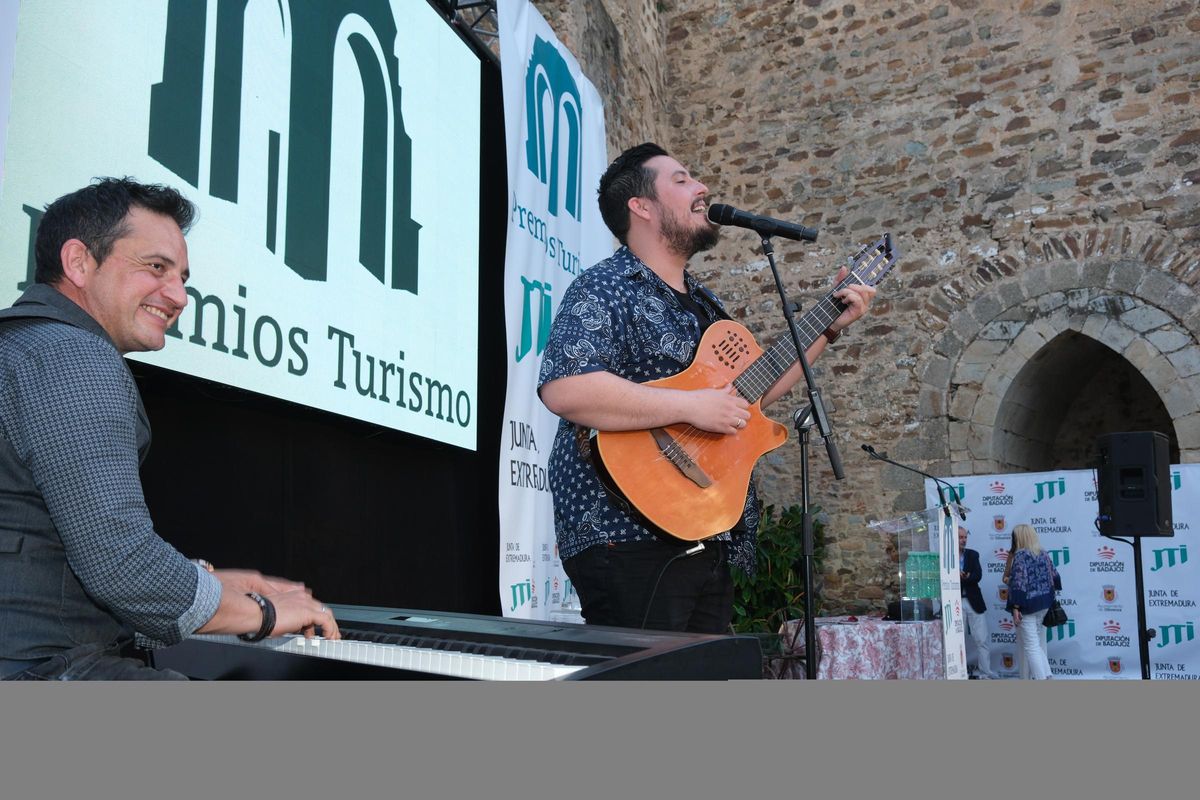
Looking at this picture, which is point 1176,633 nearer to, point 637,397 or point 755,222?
point 755,222

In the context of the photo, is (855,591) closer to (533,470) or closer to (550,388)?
(533,470)

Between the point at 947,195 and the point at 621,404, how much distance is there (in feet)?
22.7

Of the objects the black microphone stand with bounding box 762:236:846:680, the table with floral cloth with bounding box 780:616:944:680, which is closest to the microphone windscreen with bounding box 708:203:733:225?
the black microphone stand with bounding box 762:236:846:680

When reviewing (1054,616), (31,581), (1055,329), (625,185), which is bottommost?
(1054,616)

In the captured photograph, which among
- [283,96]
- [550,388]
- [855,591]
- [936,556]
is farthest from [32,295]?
[855,591]

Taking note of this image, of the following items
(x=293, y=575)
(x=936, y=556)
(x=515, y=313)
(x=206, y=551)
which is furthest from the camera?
(x=936, y=556)

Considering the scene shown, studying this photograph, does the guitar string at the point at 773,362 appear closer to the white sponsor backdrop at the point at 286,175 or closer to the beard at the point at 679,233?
the beard at the point at 679,233

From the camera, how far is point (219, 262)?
2727mm

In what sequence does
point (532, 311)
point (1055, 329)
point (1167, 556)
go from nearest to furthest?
point (532, 311) < point (1167, 556) < point (1055, 329)

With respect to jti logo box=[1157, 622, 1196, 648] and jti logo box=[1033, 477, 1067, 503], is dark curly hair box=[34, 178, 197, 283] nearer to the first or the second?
jti logo box=[1033, 477, 1067, 503]

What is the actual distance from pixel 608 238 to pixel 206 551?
356 cm

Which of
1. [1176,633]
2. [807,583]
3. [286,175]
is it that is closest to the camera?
[807,583]

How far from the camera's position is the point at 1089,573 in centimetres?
754

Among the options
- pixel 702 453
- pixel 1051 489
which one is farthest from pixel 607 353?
pixel 1051 489
